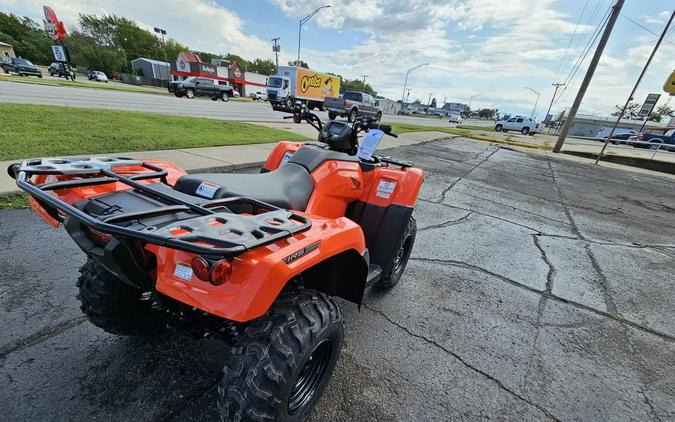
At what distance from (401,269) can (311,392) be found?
5.64 ft

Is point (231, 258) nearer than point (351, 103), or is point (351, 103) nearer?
point (231, 258)

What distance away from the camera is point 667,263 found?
15.3 feet

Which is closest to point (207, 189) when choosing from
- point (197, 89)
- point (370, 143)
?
point (370, 143)

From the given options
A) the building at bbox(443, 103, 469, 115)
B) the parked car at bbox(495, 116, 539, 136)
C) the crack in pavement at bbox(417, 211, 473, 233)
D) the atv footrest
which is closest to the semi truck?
the parked car at bbox(495, 116, 539, 136)

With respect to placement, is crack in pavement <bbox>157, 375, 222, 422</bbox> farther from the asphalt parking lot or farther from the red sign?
the red sign

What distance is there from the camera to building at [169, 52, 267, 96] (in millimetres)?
46531

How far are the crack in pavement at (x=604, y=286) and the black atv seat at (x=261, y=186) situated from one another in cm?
341

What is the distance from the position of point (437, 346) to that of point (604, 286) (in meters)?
2.70

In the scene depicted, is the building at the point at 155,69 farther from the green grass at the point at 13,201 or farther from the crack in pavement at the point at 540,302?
the crack in pavement at the point at 540,302

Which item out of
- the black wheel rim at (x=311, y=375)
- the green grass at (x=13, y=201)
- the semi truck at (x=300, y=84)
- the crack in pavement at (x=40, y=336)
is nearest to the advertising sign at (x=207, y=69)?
the semi truck at (x=300, y=84)

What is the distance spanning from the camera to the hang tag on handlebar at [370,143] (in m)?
2.77

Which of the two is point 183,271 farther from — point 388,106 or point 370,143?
point 388,106

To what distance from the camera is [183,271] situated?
118 centimetres

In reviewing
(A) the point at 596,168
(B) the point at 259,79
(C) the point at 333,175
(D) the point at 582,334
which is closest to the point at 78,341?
(C) the point at 333,175
